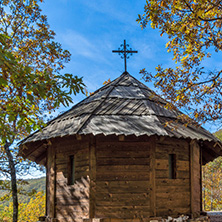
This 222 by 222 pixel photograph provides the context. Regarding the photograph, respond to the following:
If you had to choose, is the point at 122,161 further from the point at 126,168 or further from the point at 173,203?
the point at 173,203

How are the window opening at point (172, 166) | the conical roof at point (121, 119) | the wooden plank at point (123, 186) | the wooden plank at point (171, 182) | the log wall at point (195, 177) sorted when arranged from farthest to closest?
the log wall at point (195, 177) < the window opening at point (172, 166) < the wooden plank at point (171, 182) < the wooden plank at point (123, 186) < the conical roof at point (121, 119)

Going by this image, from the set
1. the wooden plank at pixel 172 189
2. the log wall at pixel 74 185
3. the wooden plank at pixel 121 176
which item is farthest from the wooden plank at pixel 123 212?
the wooden plank at pixel 121 176

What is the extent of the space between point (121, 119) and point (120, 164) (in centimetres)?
152

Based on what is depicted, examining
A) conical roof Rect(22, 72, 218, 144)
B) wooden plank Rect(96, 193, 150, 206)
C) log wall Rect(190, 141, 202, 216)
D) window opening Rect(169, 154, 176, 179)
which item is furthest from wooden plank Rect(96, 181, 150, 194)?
log wall Rect(190, 141, 202, 216)

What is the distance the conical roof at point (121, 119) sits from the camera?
9.62m

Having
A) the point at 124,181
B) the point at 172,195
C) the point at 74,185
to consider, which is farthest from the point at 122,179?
the point at 172,195

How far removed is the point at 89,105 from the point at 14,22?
741 cm

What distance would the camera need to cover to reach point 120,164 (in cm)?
1016

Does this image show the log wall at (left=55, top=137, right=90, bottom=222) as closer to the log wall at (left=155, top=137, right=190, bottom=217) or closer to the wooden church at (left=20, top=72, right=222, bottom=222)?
the wooden church at (left=20, top=72, right=222, bottom=222)

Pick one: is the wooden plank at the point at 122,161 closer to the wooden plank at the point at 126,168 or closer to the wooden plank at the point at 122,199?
the wooden plank at the point at 126,168

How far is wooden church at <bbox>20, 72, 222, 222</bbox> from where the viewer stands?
9828 mm

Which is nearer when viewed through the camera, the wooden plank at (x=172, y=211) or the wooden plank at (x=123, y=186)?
the wooden plank at (x=123, y=186)

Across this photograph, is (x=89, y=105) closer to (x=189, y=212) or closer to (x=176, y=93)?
(x=176, y=93)

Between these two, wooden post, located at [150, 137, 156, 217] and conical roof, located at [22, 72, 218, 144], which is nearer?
conical roof, located at [22, 72, 218, 144]
